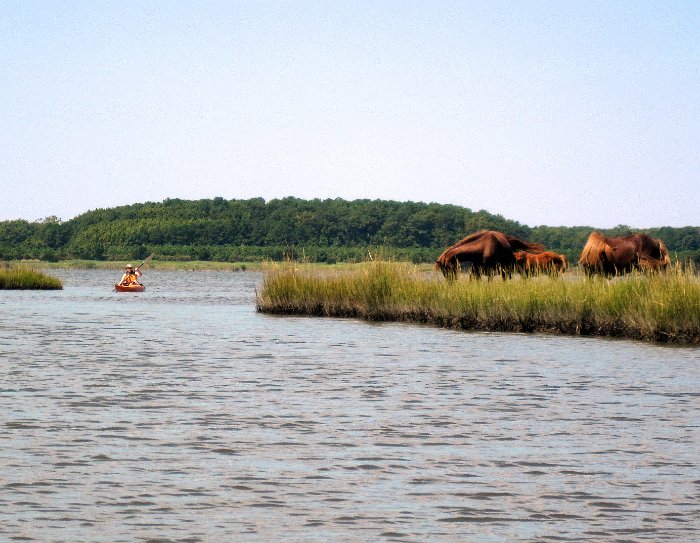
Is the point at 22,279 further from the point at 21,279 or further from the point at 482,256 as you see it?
the point at 482,256

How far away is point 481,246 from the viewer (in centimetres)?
3212

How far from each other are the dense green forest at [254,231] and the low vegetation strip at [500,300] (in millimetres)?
92897

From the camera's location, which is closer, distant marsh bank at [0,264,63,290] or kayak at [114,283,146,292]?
distant marsh bank at [0,264,63,290]

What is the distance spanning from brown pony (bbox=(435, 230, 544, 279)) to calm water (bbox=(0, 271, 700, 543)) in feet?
35.7

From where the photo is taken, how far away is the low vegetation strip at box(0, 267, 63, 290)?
169 ft

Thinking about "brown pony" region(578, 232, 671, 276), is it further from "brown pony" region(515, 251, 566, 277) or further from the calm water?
the calm water

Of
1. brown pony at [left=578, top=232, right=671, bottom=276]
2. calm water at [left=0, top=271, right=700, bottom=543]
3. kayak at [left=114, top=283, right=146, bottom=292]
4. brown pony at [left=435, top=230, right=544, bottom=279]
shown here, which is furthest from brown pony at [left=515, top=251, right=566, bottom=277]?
kayak at [left=114, top=283, right=146, bottom=292]

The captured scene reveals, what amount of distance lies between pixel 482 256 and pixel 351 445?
21740 mm

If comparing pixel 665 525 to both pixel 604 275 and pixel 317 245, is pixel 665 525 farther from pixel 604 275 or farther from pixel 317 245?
pixel 317 245

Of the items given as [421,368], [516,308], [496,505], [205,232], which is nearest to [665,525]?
[496,505]

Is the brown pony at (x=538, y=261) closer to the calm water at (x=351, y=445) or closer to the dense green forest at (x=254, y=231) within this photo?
the calm water at (x=351, y=445)

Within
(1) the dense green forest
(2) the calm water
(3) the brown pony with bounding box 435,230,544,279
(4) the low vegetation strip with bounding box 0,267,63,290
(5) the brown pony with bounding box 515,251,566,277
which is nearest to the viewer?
(2) the calm water

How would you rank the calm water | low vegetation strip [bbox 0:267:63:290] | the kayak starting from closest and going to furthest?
1. the calm water
2. low vegetation strip [bbox 0:267:63:290]
3. the kayak

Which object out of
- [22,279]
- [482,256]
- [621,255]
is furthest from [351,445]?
[22,279]
